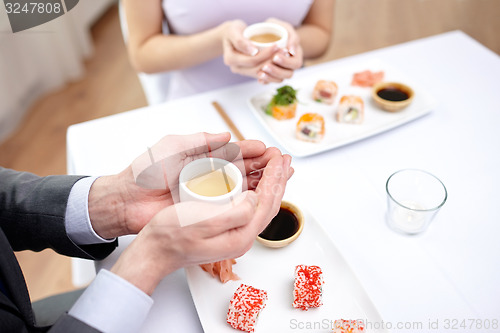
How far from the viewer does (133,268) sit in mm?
771

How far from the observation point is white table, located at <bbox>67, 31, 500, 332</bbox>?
0.89 metres

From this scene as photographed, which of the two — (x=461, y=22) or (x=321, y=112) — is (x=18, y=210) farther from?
(x=461, y=22)

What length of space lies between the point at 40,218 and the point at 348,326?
0.66m

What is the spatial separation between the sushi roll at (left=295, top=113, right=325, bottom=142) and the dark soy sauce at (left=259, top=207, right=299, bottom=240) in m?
0.31

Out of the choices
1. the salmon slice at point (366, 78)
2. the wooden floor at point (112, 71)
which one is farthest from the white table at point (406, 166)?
the wooden floor at point (112, 71)

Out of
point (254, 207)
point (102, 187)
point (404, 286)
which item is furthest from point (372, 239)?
point (102, 187)

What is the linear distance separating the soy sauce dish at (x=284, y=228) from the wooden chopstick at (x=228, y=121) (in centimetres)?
32

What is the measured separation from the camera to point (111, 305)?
29.4 inches

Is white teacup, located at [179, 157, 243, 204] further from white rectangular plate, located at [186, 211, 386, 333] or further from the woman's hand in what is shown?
the woman's hand

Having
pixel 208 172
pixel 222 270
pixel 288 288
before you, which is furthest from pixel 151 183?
pixel 288 288

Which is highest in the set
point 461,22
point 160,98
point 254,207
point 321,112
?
point 254,207

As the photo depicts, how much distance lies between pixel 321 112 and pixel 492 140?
1.61 ft

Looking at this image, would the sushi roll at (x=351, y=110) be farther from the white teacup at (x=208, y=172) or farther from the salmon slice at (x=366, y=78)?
the white teacup at (x=208, y=172)

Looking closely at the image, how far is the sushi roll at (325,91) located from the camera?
4.46 ft
